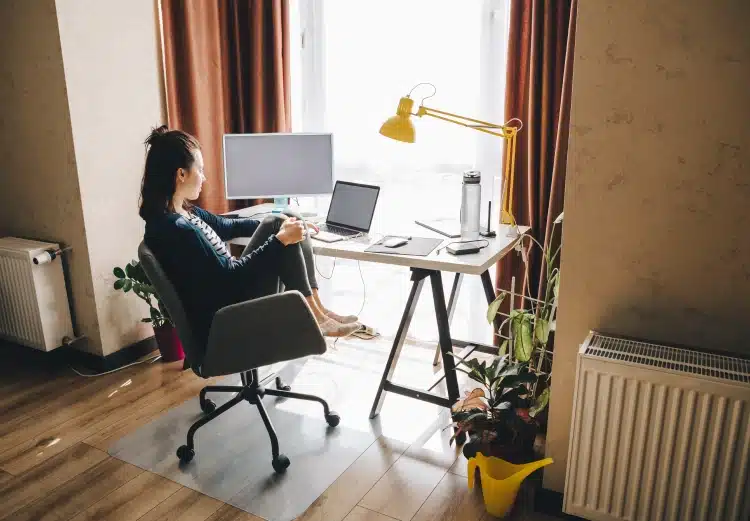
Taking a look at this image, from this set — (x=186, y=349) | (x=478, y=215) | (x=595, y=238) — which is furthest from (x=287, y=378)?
(x=595, y=238)

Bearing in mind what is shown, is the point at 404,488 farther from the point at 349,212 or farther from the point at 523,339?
the point at 349,212

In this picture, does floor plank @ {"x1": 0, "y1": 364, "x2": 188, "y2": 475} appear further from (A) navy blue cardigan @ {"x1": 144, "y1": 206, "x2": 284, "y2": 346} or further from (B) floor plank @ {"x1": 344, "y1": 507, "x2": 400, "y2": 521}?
(B) floor plank @ {"x1": 344, "y1": 507, "x2": 400, "y2": 521}

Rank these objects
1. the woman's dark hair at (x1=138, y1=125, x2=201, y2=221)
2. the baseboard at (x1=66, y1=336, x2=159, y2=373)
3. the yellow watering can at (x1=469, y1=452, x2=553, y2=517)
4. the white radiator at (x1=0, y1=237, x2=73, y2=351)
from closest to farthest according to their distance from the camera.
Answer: the yellow watering can at (x1=469, y1=452, x2=553, y2=517) → the woman's dark hair at (x1=138, y1=125, x2=201, y2=221) → the white radiator at (x1=0, y1=237, x2=73, y2=351) → the baseboard at (x1=66, y1=336, x2=159, y2=373)

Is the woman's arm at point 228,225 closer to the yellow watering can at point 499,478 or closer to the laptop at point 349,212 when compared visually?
the laptop at point 349,212

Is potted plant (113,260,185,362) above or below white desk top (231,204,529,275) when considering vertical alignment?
below

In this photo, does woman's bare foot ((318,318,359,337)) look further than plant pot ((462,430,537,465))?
Yes

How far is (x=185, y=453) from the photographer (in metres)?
2.15

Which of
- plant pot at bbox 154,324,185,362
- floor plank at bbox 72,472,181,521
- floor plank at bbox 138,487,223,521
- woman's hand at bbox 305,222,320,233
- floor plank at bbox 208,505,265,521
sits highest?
woman's hand at bbox 305,222,320,233

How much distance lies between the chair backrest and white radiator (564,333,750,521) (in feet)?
4.01

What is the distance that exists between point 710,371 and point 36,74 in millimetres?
2873

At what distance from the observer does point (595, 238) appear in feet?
5.63

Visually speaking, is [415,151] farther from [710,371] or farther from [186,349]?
[710,371]

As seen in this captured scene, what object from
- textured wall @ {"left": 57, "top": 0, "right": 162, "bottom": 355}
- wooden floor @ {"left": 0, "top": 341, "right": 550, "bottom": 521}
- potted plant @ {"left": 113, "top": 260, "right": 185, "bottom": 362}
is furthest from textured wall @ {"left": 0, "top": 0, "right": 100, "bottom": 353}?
wooden floor @ {"left": 0, "top": 341, "right": 550, "bottom": 521}

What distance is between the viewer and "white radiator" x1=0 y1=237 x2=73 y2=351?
276 cm
